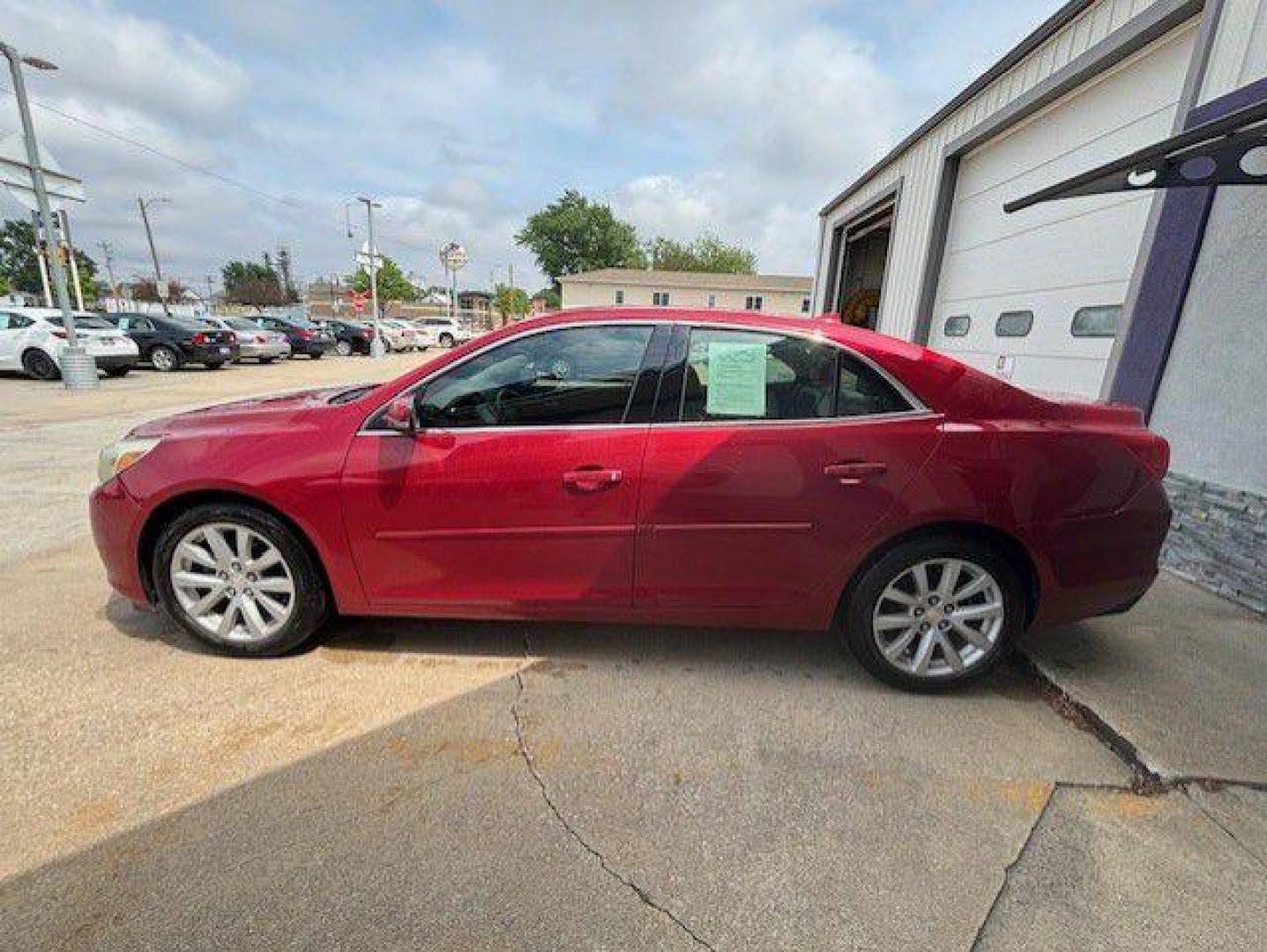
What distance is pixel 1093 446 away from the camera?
97.3 inches

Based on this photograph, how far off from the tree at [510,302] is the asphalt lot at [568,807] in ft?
194

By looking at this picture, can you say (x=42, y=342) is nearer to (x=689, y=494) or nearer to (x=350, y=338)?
(x=350, y=338)

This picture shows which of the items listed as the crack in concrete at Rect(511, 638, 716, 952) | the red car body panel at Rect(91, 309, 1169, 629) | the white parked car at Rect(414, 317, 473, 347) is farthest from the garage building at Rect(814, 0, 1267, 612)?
the white parked car at Rect(414, 317, 473, 347)

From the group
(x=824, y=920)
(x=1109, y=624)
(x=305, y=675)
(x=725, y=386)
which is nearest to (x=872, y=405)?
(x=725, y=386)

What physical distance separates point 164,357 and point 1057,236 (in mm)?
18540

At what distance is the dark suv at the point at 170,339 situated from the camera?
1522 cm

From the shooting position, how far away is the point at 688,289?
44562mm

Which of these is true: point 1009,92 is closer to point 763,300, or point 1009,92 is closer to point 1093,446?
point 1093,446

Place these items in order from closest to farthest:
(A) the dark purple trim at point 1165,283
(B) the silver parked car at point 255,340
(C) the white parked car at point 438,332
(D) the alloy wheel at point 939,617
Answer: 1. (D) the alloy wheel at point 939,617
2. (A) the dark purple trim at point 1165,283
3. (B) the silver parked car at point 255,340
4. (C) the white parked car at point 438,332

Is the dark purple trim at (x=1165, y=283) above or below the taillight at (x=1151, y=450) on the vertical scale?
above

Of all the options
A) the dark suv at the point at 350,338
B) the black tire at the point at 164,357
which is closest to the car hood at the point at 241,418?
the black tire at the point at 164,357

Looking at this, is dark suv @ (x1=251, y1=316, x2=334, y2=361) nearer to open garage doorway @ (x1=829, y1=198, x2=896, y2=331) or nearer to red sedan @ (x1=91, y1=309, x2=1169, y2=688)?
open garage doorway @ (x1=829, y1=198, x2=896, y2=331)

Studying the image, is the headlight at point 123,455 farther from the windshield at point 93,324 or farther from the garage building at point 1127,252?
the windshield at point 93,324

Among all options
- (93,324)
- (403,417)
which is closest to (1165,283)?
(403,417)
